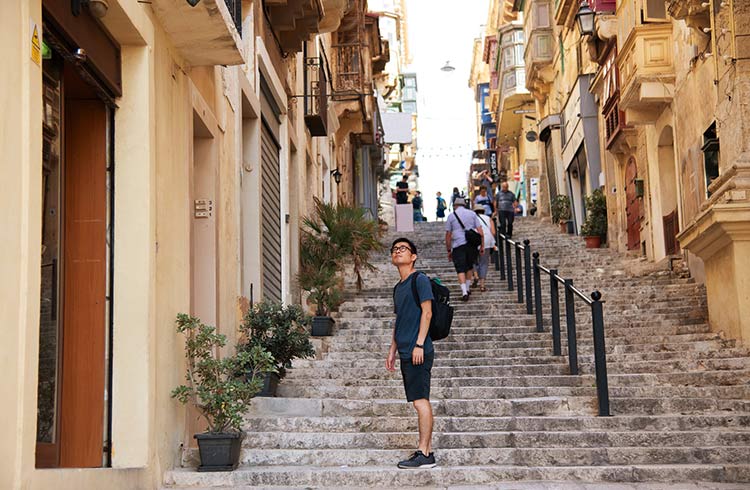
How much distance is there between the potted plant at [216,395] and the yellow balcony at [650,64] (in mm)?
11234

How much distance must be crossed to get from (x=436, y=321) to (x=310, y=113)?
35.1 ft

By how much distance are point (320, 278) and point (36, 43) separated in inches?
360

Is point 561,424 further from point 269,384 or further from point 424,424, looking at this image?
point 269,384

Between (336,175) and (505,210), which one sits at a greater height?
(336,175)

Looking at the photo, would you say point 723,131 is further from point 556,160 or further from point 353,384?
point 556,160

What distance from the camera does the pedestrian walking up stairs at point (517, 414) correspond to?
820 centimetres

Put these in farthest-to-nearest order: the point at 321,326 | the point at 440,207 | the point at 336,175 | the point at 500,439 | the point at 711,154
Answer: the point at 440,207 < the point at 336,175 < the point at 711,154 < the point at 321,326 < the point at 500,439

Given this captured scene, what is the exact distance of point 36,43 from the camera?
6.04 m

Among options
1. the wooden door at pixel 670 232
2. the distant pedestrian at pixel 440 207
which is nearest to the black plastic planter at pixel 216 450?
the wooden door at pixel 670 232

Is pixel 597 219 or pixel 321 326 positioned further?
pixel 597 219

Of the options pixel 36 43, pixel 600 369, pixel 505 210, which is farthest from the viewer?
pixel 505 210

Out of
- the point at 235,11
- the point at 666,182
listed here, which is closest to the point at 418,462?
the point at 235,11

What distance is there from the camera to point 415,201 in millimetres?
41562

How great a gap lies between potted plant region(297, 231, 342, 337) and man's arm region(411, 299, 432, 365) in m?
5.76
